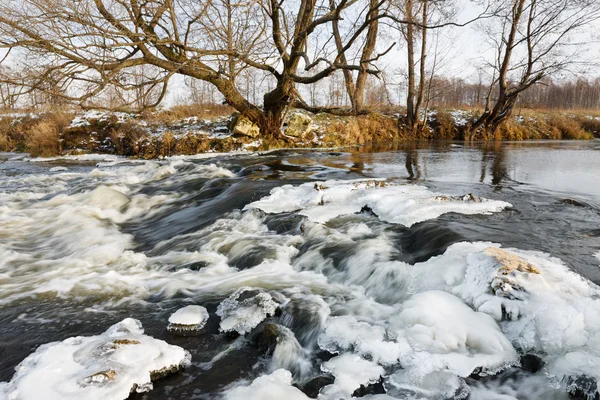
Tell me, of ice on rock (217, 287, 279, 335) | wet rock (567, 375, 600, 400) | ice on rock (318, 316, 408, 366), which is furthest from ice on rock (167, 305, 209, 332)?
wet rock (567, 375, 600, 400)

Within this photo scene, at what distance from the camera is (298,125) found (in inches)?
539

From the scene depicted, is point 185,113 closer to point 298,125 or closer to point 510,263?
point 298,125

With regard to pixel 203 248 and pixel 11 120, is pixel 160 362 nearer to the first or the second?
pixel 203 248

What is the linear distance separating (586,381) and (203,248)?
3.25 m

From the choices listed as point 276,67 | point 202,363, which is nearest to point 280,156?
point 276,67

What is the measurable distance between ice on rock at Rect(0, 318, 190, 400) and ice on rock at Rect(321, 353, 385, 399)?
0.78m

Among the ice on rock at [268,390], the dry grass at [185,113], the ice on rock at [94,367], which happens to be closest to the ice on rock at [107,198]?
the ice on rock at [94,367]

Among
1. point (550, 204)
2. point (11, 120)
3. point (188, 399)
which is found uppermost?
point (11, 120)

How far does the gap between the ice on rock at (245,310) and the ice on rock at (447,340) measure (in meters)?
0.83

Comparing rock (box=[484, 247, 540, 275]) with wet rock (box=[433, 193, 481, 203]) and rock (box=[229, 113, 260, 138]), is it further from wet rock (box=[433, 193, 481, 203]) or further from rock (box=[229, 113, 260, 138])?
rock (box=[229, 113, 260, 138])

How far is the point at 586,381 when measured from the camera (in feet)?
5.36

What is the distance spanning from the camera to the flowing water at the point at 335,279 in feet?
6.12

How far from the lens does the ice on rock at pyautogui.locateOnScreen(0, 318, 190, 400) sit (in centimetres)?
172

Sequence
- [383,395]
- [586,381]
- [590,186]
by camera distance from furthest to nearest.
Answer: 1. [590,186]
2. [383,395]
3. [586,381]
